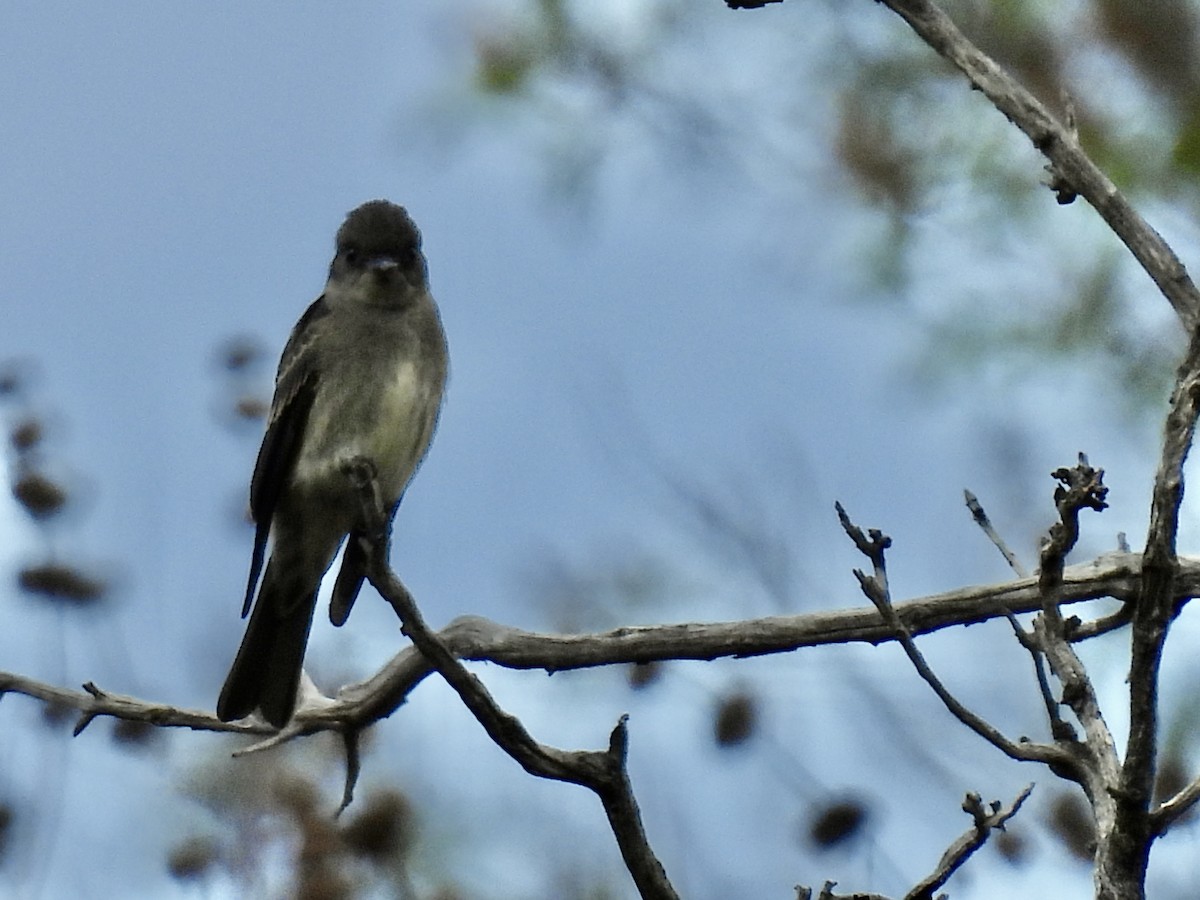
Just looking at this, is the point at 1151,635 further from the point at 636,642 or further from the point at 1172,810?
the point at 636,642

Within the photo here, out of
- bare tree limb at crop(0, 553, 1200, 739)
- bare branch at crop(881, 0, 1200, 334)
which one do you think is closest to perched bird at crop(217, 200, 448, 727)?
bare tree limb at crop(0, 553, 1200, 739)

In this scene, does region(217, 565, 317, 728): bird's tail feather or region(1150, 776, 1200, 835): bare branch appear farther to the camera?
region(217, 565, 317, 728): bird's tail feather

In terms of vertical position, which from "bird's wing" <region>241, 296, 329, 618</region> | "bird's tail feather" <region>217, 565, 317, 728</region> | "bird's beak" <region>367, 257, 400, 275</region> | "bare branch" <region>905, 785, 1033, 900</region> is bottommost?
"bare branch" <region>905, 785, 1033, 900</region>

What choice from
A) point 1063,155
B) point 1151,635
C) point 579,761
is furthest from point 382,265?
point 1151,635

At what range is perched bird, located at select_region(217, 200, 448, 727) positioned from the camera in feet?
16.8

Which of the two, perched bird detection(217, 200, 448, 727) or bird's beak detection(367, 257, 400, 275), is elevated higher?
bird's beak detection(367, 257, 400, 275)

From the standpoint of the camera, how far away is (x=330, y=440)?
5.12 metres

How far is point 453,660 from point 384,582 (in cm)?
36

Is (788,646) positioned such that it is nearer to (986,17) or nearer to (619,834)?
(619,834)

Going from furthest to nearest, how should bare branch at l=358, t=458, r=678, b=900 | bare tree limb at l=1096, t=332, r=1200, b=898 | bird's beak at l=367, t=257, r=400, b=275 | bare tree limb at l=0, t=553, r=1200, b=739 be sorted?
bird's beak at l=367, t=257, r=400, b=275, bare tree limb at l=0, t=553, r=1200, b=739, bare branch at l=358, t=458, r=678, b=900, bare tree limb at l=1096, t=332, r=1200, b=898

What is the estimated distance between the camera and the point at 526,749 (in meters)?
3.62

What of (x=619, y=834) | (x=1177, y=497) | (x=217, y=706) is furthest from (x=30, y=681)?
(x=1177, y=497)

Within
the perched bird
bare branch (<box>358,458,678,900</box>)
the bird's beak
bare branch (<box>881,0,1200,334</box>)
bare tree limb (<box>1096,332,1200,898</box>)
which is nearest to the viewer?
bare tree limb (<box>1096,332,1200,898</box>)

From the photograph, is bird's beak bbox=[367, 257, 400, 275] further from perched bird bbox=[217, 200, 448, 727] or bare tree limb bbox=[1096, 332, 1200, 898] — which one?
bare tree limb bbox=[1096, 332, 1200, 898]
